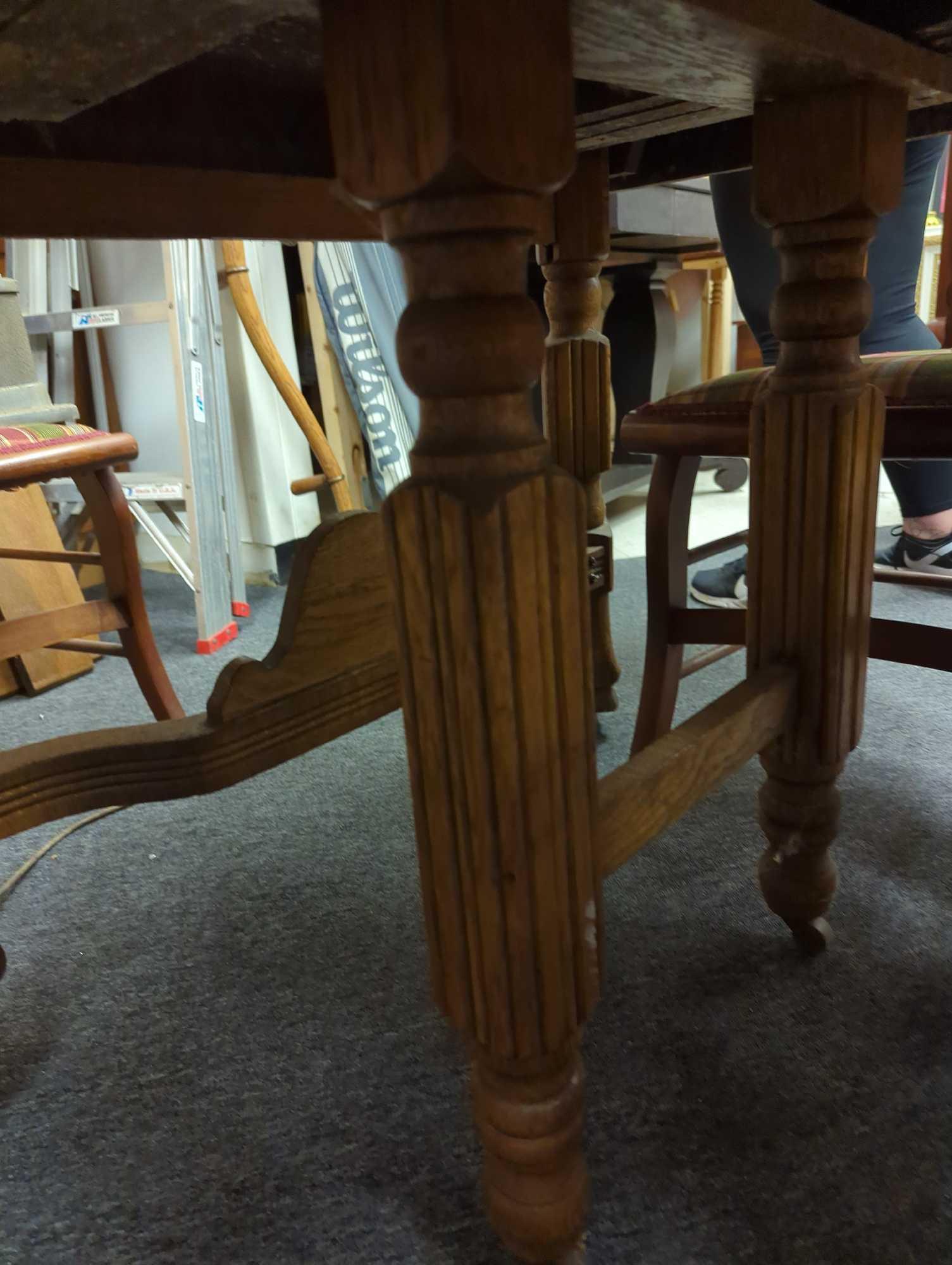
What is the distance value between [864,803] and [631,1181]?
602mm

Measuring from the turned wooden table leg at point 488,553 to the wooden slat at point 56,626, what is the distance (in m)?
0.86

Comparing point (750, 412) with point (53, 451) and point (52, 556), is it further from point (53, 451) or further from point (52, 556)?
point (52, 556)

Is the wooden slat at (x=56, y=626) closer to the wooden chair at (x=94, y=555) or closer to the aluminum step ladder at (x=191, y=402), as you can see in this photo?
the wooden chair at (x=94, y=555)

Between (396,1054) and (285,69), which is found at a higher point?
(285,69)

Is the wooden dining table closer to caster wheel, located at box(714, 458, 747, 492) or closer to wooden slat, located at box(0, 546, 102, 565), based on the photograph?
wooden slat, located at box(0, 546, 102, 565)

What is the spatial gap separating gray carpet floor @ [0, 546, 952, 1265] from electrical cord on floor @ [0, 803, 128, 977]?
2 centimetres

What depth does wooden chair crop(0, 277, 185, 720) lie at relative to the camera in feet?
3.62

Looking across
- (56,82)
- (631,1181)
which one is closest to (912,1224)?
(631,1181)

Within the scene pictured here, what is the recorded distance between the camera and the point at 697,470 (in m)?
1.01

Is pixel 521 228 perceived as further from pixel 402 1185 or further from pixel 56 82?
pixel 402 1185

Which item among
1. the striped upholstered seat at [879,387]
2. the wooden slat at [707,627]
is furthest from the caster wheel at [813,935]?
the striped upholstered seat at [879,387]

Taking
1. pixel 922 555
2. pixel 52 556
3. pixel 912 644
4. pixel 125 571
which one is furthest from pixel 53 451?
pixel 922 555

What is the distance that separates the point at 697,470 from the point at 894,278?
716mm

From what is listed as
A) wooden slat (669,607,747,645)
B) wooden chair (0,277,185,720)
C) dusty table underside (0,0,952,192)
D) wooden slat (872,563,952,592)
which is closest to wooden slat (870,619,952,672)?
wooden slat (669,607,747,645)
